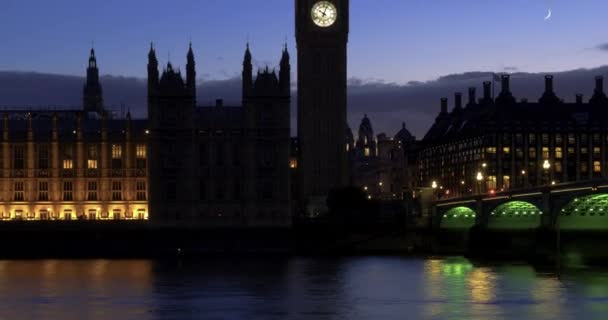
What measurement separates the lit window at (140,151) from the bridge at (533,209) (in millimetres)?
31641

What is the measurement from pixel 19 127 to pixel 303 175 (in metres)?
33.2

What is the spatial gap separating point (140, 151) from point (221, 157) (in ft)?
44.0

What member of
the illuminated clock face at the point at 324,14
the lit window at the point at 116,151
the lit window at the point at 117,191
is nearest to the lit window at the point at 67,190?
the lit window at the point at 117,191

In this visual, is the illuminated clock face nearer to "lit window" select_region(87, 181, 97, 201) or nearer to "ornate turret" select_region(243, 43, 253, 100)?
"ornate turret" select_region(243, 43, 253, 100)

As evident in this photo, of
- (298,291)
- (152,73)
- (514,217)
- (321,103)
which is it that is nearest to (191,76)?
(152,73)

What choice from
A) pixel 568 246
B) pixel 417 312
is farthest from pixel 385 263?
pixel 417 312

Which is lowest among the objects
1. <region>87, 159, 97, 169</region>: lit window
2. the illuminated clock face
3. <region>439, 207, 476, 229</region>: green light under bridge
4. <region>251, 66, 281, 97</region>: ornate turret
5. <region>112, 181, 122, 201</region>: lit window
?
<region>439, 207, 476, 229</region>: green light under bridge

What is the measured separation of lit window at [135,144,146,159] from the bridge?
104 feet

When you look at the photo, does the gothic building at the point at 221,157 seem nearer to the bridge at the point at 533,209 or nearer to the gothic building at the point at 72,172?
the gothic building at the point at 72,172

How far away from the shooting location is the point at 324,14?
17875 cm

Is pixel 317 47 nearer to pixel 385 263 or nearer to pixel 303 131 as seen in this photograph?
pixel 303 131

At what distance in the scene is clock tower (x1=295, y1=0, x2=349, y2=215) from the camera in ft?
578

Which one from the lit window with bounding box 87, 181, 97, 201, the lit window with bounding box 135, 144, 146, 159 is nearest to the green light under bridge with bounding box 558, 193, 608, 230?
the lit window with bounding box 135, 144, 146, 159

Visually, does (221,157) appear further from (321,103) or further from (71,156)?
(321,103)
